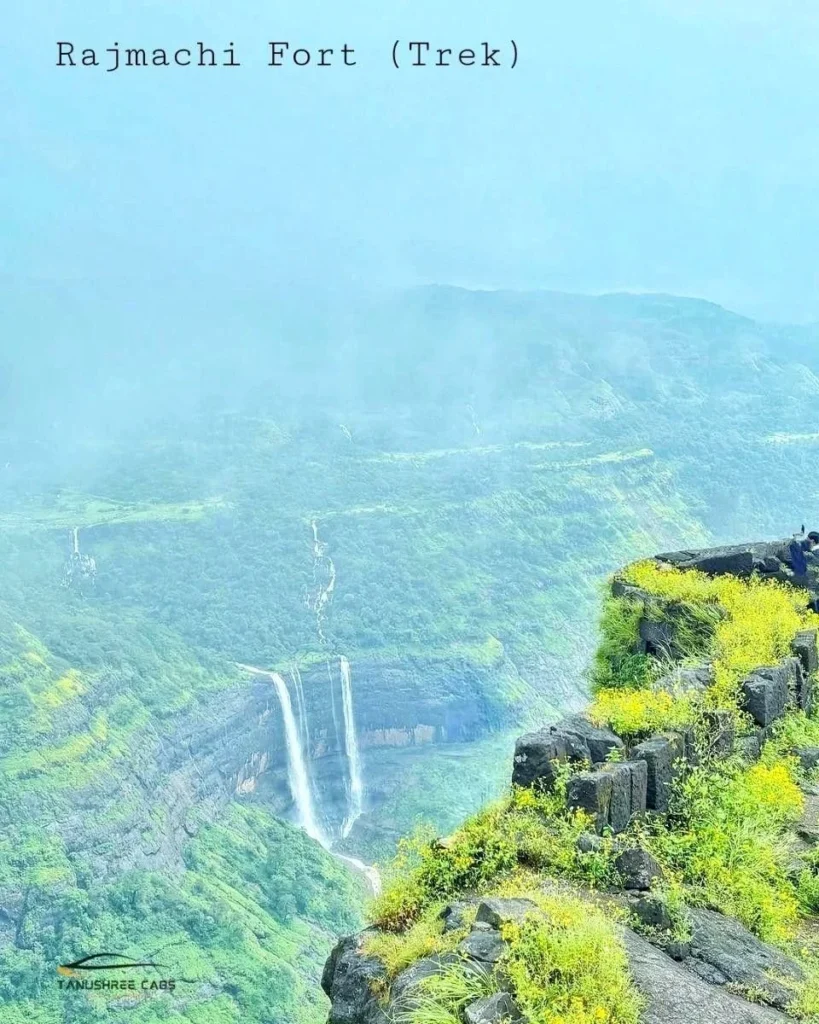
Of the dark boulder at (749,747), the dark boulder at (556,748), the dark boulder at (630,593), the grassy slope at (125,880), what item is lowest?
the grassy slope at (125,880)

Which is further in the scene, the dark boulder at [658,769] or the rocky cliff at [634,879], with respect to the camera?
the dark boulder at [658,769]

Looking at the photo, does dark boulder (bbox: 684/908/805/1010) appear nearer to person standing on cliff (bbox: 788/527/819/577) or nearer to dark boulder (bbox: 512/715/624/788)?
dark boulder (bbox: 512/715/624/788)

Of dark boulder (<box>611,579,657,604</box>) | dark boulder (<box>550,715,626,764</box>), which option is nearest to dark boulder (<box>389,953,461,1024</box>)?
dark boulder (<box>550,715,626,764</box>)

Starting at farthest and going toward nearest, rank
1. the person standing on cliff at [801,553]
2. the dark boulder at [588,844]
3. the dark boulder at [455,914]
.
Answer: the person standing on cliff at [801,553] < the dark boulder at [588,844] < the dark boulder at [455,914]

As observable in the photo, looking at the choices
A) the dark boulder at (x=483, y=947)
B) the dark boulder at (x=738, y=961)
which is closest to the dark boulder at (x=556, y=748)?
the dark boulder at (x=738, y=961)

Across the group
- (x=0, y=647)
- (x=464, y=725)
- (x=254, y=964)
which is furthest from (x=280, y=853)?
(x=0, y=647)

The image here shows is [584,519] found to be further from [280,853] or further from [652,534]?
[280,853]

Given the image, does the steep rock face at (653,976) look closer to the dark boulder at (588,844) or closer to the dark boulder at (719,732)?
the dark boulder at (588,844)
